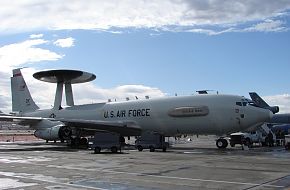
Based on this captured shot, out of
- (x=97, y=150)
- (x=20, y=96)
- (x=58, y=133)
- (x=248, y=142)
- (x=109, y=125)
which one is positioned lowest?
(x=97, y=150)

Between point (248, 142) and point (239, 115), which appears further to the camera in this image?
point (248, 142)

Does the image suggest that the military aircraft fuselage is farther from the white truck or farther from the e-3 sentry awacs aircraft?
the white truck

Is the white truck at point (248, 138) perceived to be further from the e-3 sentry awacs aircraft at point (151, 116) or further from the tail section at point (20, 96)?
the tail section at point (20, 96)

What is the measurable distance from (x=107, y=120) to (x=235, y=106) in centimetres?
1503

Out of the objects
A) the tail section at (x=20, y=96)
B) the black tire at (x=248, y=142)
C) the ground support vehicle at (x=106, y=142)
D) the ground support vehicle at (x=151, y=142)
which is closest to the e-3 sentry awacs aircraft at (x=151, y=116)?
the tail section at (x=20, y=96)

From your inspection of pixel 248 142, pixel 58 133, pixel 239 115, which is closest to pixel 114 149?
pixel 239 115

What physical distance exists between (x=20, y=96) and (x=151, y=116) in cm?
2600

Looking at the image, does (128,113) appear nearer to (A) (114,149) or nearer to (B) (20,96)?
(A) (114,149)

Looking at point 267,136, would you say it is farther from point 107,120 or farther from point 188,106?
point 107,120

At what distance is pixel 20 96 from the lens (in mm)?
55219

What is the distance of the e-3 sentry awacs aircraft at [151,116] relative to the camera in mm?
31594

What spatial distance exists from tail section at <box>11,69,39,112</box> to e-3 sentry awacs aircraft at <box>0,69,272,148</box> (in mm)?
1513

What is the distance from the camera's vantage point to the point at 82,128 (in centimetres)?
4034

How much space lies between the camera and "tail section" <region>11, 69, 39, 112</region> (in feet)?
180
